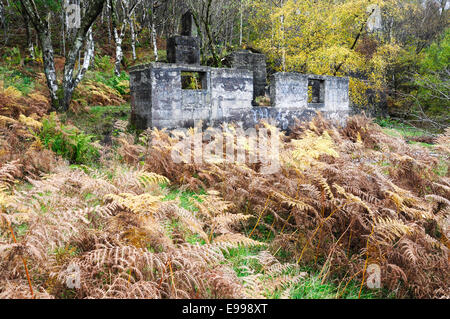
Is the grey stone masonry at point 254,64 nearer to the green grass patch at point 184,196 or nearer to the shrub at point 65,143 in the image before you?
the shrub at point 65,143

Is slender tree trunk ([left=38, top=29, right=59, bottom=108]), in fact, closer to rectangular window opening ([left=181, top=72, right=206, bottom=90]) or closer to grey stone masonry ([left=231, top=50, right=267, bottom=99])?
rectangular window opening ([left=181, top=72, right=206, bottom=90])

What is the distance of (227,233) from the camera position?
2668 mm

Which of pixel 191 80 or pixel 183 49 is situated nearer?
pixel 183 49

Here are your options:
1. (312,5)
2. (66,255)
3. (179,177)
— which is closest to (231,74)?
(179,177)

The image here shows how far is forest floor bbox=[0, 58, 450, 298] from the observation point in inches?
78.0

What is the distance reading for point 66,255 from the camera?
87.7 inches

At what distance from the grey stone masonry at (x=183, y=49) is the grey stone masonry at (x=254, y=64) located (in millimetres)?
1591

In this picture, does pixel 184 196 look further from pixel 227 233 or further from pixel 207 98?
pixel 207 98

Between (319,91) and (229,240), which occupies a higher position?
(319,91)

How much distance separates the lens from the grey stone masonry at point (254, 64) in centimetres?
873

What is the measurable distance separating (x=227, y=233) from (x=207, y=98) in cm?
486

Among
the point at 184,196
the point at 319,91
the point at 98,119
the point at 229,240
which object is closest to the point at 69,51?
the point at 98,119

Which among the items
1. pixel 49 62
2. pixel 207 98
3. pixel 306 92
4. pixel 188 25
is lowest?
pixel 207 98

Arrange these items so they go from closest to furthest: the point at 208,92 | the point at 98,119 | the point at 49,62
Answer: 1. the point at 208,92
2. the point at 49,62
3. the point at 98,119
